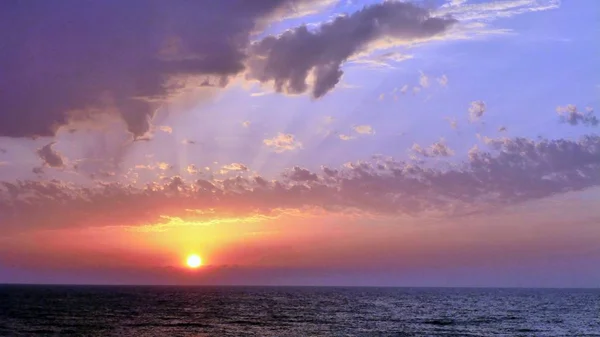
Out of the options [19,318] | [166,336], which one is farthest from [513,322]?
[19,318]

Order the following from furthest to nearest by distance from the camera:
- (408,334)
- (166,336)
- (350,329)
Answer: (350,329), (408,334), (166,336)

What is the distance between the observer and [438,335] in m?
71.6

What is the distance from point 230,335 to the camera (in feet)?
226

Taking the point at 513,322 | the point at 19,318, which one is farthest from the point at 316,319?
the point at 19,318

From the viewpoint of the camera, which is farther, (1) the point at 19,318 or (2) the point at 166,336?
(1) the point at 19,318

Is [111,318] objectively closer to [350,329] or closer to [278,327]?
[278,327]

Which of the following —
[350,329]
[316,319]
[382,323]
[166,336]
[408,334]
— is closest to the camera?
[166,336]

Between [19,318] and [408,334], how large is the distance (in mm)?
61481

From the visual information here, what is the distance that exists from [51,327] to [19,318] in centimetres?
1892

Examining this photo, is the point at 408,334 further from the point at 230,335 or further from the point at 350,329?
the point at 230,335

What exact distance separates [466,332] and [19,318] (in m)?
68.3

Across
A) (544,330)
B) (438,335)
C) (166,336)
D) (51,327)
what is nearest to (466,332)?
(438,335)

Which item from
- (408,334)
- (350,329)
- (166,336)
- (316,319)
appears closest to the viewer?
(166,336)

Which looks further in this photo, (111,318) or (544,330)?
(111,318)
